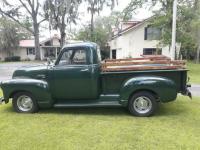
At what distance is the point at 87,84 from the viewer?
293 inches

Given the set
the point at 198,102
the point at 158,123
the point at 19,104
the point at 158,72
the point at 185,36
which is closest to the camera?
the point at 158,123

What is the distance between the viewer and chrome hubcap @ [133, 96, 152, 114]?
7.29 m

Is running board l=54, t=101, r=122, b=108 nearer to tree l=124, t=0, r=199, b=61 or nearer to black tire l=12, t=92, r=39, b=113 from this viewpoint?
black tire l=12, t=92, r=39, b=113

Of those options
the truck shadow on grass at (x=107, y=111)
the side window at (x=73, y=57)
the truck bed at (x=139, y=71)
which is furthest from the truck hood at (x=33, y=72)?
the truck bed at (x=139, y=71)

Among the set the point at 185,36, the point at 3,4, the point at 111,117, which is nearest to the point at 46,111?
the point at 111,117

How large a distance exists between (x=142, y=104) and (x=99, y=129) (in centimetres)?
167

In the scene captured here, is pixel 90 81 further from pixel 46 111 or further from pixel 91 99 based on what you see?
pixel 46 111

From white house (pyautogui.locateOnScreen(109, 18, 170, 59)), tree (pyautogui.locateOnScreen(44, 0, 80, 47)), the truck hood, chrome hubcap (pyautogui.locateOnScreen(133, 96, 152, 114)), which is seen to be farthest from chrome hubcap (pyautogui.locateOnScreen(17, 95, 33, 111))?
tree (pyautogui.locateOnScreen(44, 0, 80, 47))

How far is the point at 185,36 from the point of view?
72.0 ft

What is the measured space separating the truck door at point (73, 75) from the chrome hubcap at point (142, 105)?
115cm

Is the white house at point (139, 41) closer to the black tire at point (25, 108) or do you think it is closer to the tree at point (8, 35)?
the tree at point (8, 35)

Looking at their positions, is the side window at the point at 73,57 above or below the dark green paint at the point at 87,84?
above

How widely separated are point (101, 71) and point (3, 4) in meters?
36.4

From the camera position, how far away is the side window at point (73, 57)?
7.59 m
